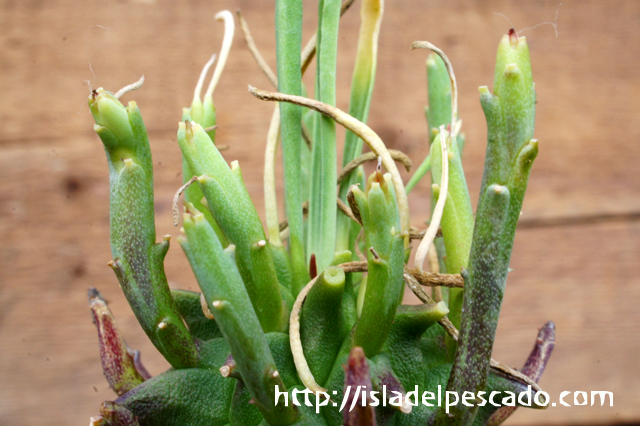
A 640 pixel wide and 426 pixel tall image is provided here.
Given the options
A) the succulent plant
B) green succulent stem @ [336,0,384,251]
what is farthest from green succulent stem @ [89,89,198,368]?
green succulent stem @ [336,0,384,251]

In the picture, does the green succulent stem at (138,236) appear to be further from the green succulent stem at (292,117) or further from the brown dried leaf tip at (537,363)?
the brown dried leaf tip at (537,363)

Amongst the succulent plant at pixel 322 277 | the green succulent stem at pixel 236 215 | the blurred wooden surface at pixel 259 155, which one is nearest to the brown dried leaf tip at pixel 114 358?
the succulent plant at pixel 322 277

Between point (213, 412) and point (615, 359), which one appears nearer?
point (213, 412)

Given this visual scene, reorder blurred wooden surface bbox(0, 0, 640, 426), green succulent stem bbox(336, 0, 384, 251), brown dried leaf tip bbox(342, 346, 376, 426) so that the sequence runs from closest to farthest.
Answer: brown dried leaf tip bbox(342, 346, 376, 426)
green succulent stem bbox(336, 0, 384, 251)
blurred wooden surface bbox(0, 0, 640, 426)

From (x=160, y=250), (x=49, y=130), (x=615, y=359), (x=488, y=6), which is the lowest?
(x=615, y=359)

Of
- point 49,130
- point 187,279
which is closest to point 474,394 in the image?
point 187,279

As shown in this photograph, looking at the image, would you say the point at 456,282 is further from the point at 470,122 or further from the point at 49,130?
the point at 49,130

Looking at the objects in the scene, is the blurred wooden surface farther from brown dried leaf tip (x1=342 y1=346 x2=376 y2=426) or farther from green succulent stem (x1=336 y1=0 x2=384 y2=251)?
brown dried leaf tip (x1=342 y1=346 x2=376 y2=426)

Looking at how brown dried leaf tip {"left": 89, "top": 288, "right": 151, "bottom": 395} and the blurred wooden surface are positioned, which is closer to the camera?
brown dried leaf tip {"left": 89, "top": 288, "right": 151, "bottom": 395}
